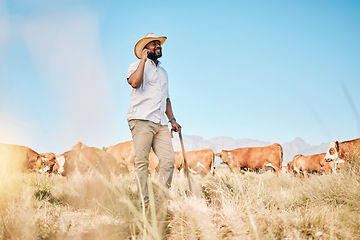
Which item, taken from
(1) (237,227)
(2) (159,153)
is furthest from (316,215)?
(2) (159,153)

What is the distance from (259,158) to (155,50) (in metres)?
13.0

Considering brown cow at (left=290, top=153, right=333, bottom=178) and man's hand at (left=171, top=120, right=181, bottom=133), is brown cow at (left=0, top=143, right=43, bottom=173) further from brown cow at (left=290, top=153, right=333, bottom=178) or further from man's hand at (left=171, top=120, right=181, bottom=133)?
brown cow at (left=290, top=153, right=333, bottom=178)

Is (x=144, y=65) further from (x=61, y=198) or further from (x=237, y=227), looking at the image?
(x=61, y=198)

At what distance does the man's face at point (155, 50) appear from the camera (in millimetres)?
4309

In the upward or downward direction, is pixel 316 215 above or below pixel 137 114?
below

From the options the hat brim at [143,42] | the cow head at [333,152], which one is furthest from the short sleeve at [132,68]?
the cow head at [333,152]

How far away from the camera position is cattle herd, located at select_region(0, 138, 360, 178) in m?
11.4

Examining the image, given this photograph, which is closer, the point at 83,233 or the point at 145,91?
the point at 83,233

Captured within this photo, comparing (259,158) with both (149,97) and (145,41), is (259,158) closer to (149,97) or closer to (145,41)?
(145,41)

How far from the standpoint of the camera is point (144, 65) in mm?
3881

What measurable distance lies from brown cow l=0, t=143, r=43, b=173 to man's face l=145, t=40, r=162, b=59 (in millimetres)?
12253

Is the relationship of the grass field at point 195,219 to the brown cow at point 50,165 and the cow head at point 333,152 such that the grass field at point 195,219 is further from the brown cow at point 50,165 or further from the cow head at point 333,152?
the brown cow at point 50,165

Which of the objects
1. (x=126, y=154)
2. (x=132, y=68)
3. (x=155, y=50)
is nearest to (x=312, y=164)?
(x=126, y=154)

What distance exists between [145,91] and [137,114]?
0.37m
